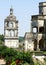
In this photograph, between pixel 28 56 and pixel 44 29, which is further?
pixel 44 29

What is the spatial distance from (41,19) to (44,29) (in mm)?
1216

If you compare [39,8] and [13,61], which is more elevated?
[39,8]

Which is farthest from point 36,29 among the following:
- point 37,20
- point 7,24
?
point 7,24

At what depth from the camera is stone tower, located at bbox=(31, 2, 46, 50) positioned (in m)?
50.6

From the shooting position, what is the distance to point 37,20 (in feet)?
169

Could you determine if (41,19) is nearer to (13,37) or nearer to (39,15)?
(39,15)

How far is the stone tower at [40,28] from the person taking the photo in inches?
1992

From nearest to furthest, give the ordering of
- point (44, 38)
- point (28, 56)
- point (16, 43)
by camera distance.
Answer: point (28, 56), point (44, 38), point (16, 43)

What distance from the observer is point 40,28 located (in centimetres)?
5244

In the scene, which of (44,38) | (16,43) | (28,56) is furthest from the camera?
(16,43)

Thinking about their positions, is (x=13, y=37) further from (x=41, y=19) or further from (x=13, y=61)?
(x=13, y=61)

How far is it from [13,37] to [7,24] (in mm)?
1832

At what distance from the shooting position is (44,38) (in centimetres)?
5050

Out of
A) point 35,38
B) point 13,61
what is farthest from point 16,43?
point 13,61
